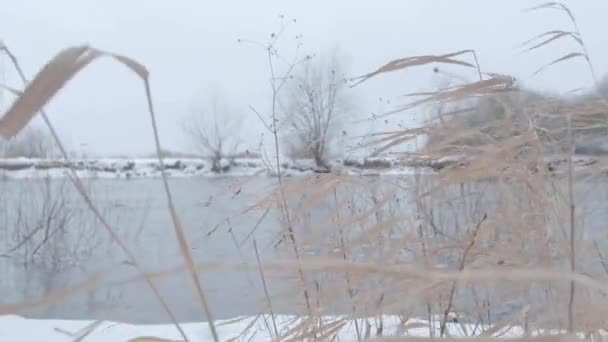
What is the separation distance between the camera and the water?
119 cm

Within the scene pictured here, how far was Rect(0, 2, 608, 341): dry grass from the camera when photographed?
2.04 ft

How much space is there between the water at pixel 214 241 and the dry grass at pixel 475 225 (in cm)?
2

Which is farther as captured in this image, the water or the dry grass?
the water

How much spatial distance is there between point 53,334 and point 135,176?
28.6 metres

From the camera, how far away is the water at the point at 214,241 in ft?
3.90

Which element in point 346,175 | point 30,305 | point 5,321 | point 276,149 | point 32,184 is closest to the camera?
point 30,305

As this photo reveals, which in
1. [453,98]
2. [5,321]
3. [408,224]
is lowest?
[5,321]

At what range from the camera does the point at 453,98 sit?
0.93 metres

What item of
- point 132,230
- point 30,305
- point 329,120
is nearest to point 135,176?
point 132,230

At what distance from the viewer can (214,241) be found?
497 cm

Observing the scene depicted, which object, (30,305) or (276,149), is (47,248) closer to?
(276,149)

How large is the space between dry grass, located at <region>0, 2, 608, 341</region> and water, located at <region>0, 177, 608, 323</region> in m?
0.02

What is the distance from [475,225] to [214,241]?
387 cm

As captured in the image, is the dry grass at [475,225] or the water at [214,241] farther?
the water at [214,241]
